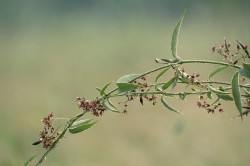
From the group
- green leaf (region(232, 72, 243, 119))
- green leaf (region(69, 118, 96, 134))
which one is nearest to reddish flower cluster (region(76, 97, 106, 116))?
green leaf (region(69, 118, 96, 134))

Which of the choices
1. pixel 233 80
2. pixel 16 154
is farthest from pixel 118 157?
pixel 233 80

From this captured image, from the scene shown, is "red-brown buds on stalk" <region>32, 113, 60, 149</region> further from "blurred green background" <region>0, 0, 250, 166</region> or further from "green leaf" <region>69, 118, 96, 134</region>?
"blurred green background" <region>0, 0, 250, 166</region>

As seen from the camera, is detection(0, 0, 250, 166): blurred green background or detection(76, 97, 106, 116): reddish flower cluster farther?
detection(0, 0, 250, 166): blurred green background

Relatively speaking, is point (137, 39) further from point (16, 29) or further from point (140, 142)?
point (140, 142)

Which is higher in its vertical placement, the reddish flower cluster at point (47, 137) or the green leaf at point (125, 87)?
the green leaf at point (125, 87)

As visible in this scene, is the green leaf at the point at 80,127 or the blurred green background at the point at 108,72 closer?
the green leaf at the point at 80,127

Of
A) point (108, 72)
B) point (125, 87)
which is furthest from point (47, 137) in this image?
point (108, 72)

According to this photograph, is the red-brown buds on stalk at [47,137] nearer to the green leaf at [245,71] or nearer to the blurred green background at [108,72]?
the green leaf at [245,71]

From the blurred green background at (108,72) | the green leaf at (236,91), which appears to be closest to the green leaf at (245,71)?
the green leaf at (236,91)
